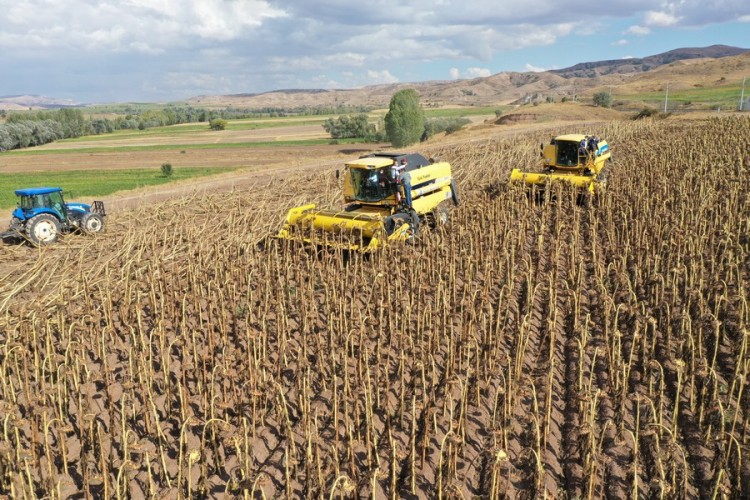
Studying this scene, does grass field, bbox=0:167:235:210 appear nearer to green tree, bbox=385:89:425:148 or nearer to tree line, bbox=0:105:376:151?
green tree, bbox=385:89:425:148

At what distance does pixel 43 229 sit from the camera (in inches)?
621

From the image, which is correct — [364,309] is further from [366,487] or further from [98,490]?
[98,490]

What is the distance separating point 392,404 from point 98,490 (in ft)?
11.7

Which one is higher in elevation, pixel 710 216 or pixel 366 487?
pixel 710 216

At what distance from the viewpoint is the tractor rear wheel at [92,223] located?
16.6 meters

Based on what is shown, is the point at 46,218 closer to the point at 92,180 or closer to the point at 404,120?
the point at 92,180

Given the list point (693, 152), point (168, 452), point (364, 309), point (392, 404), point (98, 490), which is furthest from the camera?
point (693, 152)

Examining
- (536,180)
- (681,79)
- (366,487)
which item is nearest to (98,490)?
(366,487)

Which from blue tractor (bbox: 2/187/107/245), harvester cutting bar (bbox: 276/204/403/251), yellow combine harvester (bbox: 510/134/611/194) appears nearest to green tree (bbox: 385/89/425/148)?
yellow combine harvester (bbox: 510/134/611/194)

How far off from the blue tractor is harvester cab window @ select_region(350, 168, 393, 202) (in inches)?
341

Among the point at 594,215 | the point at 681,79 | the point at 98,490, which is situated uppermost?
the point at 681,79

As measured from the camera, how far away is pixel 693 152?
21875mm

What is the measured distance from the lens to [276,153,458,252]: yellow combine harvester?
1248cm

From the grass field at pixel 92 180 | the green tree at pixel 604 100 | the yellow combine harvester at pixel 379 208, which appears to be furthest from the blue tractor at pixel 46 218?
the green tree at pixel 604 100
